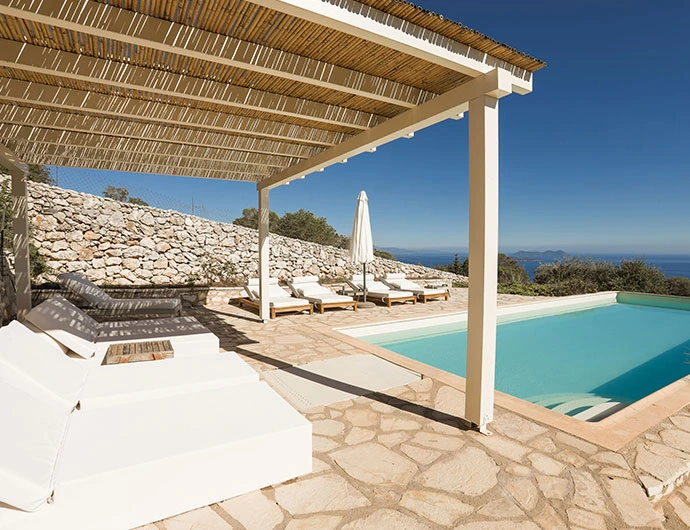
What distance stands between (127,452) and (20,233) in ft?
22.7

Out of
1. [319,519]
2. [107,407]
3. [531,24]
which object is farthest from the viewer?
[531,24]

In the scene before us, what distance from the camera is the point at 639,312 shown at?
11383mm

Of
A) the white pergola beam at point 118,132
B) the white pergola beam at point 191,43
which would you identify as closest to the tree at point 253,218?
the white pergola beam at point 118,132

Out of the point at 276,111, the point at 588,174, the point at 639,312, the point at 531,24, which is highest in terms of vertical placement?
the point at 531,24

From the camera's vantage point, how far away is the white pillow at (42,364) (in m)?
2.61

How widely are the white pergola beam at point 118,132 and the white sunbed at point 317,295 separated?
3778 mm

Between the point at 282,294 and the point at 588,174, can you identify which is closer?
the point at 282,294

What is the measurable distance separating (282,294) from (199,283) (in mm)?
3837

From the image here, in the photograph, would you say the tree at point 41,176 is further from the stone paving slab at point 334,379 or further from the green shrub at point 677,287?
the green shrub at point 677,287

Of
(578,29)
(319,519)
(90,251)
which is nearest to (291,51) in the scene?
(319,519)

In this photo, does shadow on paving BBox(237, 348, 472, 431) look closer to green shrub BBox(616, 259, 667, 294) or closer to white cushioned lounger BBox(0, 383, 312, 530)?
white cushioned lounger BBox(0, 383, 312, 530)

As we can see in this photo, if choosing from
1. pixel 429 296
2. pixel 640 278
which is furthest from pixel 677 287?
→ pixel 429 296

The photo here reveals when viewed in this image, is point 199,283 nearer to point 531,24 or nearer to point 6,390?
point 6,390

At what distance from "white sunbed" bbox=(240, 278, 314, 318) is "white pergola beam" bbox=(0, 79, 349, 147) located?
12.8 ft
